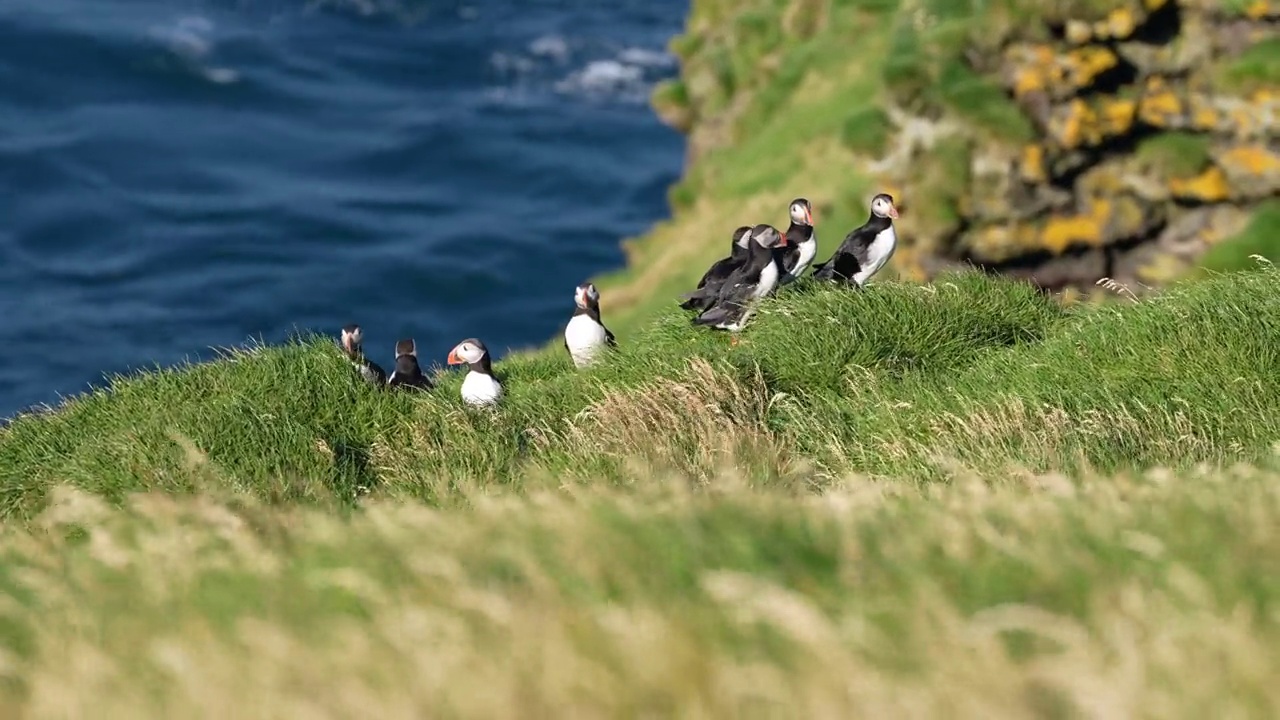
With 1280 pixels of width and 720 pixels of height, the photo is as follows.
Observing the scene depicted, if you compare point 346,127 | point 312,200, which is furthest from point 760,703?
point 346,127

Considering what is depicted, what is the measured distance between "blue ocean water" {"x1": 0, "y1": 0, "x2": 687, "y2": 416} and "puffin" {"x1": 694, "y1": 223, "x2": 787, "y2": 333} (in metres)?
32.6

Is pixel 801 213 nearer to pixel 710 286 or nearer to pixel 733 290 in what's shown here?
pixel 710 286

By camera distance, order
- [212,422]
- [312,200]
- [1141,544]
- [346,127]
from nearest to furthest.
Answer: [1141,544] → [212,422] → [312,200] → [346,127]

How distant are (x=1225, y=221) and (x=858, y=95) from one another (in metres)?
13.4

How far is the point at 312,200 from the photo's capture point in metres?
57.1

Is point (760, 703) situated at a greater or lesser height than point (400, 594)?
lesser

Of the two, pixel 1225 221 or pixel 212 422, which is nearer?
pixel 212 422

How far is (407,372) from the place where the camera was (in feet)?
→ 43.5

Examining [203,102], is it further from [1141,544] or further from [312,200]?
[1141,544]

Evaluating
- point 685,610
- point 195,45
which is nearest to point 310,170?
point 195,45

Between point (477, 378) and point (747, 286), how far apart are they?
92.2 inches

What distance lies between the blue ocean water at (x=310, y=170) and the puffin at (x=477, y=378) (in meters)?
32.1

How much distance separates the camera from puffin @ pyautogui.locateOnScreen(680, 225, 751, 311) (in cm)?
1357

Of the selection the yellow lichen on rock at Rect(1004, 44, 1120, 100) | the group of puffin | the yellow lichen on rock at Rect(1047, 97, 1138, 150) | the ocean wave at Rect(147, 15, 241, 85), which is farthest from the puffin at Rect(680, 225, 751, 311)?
the ocean wave at Rect(147, 15, 241, 85)
